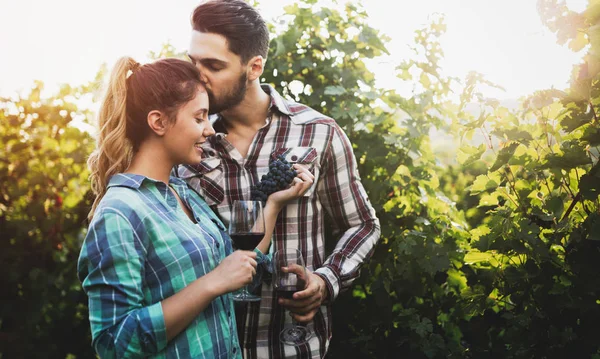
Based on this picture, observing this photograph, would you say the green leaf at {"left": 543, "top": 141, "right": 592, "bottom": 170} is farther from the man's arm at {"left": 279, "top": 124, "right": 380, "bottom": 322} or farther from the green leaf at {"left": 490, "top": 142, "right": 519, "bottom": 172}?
the man's arm at {"left": 279, "top": 124, "right": 380, "bottom": 322}

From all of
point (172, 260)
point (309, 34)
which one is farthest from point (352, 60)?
point (172, 260)

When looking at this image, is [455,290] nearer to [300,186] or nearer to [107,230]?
[300,186]

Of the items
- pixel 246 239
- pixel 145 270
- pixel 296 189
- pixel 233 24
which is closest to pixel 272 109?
pixel 233 24

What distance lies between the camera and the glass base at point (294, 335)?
8.41ft

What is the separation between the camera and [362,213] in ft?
9.37

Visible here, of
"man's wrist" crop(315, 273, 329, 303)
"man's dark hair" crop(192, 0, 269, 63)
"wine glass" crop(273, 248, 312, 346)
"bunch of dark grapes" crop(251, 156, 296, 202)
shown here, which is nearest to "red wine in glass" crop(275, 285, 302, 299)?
"wine glass" crop(273, 248, 312, 346)

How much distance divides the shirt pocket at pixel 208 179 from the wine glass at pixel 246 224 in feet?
1.57

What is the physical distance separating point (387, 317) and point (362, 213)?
2.74 feet

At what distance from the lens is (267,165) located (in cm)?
273

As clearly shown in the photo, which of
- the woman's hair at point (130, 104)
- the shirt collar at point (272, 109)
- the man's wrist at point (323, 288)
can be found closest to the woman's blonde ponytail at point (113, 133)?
the woman's hair at point (130, 104)

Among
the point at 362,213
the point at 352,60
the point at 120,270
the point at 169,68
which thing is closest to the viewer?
the point at 120,270

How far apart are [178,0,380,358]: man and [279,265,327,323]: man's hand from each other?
0.08ft

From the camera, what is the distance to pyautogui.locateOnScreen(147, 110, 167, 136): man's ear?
2145 mm

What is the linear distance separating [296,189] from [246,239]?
43 cm
